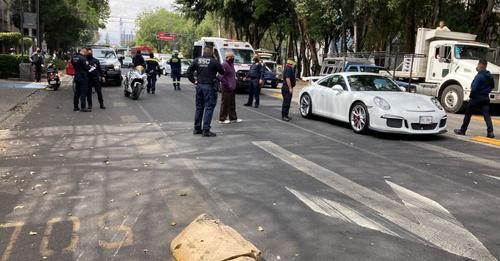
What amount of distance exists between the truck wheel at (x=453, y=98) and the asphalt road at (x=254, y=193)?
655 cm

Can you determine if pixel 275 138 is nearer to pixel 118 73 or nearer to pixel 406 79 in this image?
pixel 406 79

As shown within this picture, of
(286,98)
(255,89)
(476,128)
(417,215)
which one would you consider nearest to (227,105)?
(286,98)

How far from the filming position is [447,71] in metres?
17.4

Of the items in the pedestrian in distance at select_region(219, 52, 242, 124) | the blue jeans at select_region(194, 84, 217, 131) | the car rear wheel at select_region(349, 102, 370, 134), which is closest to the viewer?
the blue jeans at select_region(194, 84, 217, 131)

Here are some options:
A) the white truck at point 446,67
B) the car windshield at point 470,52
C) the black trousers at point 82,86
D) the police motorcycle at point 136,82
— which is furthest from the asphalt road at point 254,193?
the car windshield at point 470,52

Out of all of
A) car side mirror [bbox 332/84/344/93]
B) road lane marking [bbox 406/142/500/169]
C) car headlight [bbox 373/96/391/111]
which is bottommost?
road lane marking [bbox 406/142/500/169]

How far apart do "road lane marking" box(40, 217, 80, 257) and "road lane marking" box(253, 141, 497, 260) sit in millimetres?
3014

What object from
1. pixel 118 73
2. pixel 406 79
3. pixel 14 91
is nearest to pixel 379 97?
pixel 406 79

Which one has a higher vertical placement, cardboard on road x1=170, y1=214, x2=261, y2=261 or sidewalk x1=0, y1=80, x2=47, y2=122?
cardboard on road x1=170, y1=214, x2=261, y2=261

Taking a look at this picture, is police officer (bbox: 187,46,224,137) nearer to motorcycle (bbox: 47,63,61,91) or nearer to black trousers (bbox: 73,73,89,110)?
black trousers (bbox: 73,73,89,110)

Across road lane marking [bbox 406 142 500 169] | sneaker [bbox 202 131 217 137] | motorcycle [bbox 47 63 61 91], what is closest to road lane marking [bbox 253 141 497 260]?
road lane marking [bbox 406 142 500 169]

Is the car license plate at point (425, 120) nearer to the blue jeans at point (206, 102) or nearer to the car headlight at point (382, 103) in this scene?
the car headlight at point (382, 103)

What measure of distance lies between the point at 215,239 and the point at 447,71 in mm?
15555

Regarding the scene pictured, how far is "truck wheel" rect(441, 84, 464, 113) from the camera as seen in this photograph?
1620cm
